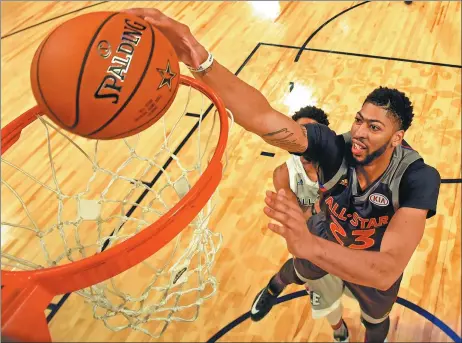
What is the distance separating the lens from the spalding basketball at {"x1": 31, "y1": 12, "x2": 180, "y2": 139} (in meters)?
1.47

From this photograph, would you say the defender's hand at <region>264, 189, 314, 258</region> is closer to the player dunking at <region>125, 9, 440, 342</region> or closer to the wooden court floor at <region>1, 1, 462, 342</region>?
the player dunking at <region>125, 9, 440, 342</region>

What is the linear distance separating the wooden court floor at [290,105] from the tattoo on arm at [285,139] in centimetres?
136

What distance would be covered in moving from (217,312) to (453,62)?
3523mm

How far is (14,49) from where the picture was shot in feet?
19.6

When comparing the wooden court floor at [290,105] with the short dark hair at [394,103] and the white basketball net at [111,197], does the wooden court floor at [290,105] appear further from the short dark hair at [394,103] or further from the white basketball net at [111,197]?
the short dark hair at [394,103]

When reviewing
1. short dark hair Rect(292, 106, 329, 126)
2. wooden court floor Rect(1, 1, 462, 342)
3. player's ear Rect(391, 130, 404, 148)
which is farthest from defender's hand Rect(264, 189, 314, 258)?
wooden court floor Rect(1, 1, 462, 342)

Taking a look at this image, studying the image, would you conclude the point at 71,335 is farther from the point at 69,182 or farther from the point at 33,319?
the point at 33,319

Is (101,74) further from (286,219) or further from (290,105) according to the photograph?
(290,105)

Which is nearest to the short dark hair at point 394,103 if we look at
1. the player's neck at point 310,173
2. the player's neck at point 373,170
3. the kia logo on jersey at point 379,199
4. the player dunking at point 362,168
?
the player dunking at point 362,168

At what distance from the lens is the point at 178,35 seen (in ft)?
6.20

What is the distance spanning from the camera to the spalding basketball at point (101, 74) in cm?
147

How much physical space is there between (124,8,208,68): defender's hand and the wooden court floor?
68.6 inches

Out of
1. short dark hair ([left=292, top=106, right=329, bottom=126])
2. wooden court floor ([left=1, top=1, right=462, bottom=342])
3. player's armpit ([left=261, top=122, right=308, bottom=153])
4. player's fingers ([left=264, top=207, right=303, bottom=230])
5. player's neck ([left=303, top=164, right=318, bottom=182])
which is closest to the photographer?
player's fingers ([left=264, top=207, right=303, bottom=230])

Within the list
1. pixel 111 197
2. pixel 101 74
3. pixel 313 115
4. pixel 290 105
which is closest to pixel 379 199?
pixel 313 115
